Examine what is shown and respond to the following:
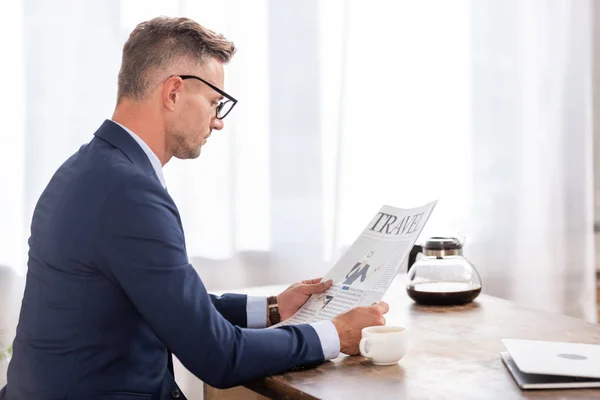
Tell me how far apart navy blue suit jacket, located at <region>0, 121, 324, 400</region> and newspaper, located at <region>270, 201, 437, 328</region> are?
0.63 feet

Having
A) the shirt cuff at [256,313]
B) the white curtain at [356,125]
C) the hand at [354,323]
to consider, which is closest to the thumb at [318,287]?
the shirt cuff at [256,313]

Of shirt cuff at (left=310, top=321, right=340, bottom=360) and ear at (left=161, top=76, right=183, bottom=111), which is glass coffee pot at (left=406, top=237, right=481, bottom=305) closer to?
shirt cuff at (left=310, top=321, right=340, bottom=360)

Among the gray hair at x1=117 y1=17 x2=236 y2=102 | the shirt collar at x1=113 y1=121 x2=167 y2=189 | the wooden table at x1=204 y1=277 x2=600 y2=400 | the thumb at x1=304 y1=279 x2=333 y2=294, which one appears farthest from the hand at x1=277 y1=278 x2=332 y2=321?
the gray hair at x1=117 y1=17 x2=236 y2=102

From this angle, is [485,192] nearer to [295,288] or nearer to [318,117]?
[318,117]

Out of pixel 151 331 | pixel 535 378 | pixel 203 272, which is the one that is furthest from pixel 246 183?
pixel 535 378

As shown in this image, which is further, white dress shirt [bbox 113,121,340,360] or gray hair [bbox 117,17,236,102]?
gray hair [bbox 117,17,236,102]

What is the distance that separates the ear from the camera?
143 cm

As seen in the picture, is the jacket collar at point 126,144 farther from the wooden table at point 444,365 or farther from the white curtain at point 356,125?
the white curtain at point 356,125

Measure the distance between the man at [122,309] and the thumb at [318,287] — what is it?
234mm

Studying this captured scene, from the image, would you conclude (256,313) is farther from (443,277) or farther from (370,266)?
(443,277)

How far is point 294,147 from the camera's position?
98.0 inches

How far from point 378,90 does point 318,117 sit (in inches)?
9.5

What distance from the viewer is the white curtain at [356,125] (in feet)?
7.18

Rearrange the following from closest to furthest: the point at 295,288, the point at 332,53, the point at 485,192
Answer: the point at 295,288
the point at 332,53
the point at 485,192
